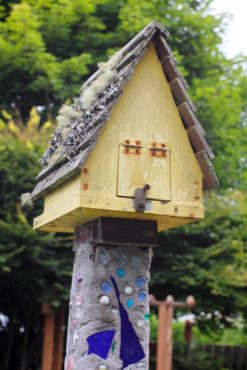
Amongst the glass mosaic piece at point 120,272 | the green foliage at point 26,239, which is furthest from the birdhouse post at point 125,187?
the green foliage at point 26,239

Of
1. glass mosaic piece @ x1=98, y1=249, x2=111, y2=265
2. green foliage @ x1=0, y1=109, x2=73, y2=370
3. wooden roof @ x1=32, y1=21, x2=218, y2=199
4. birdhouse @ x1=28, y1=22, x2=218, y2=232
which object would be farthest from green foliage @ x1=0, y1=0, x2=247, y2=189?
glass mosaic piece @ x1=98, y1=249, x2=111, y2=265

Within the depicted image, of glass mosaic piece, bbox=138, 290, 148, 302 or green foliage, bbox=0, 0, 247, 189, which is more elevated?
green foliage, bbox=0, 0, 247, 189

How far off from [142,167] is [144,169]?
2cm

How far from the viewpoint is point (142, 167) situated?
3361 mm

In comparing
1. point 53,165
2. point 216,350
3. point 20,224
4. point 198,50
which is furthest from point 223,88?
point 53,165

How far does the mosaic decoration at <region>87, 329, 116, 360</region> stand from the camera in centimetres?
326

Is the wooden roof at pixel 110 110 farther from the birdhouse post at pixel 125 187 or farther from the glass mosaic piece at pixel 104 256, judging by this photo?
the glass mosaic piece at pixel 104 256

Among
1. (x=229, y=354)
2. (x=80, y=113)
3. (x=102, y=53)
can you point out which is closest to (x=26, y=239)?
(x=102, y=53)

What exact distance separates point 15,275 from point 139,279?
554cm

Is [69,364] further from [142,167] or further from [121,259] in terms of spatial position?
[142,167]

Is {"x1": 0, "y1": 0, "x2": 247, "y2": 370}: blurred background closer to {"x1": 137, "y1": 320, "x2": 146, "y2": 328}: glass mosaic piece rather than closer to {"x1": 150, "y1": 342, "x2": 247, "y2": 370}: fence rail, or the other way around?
{"x1": 150, "y1": 342, "x2": 247, "y2": 370}: fence rail

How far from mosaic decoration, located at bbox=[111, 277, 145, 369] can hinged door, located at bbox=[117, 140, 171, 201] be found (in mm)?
527

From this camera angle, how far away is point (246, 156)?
11336mm

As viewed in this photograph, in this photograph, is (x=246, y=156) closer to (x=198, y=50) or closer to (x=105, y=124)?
(x=198, y=50)
